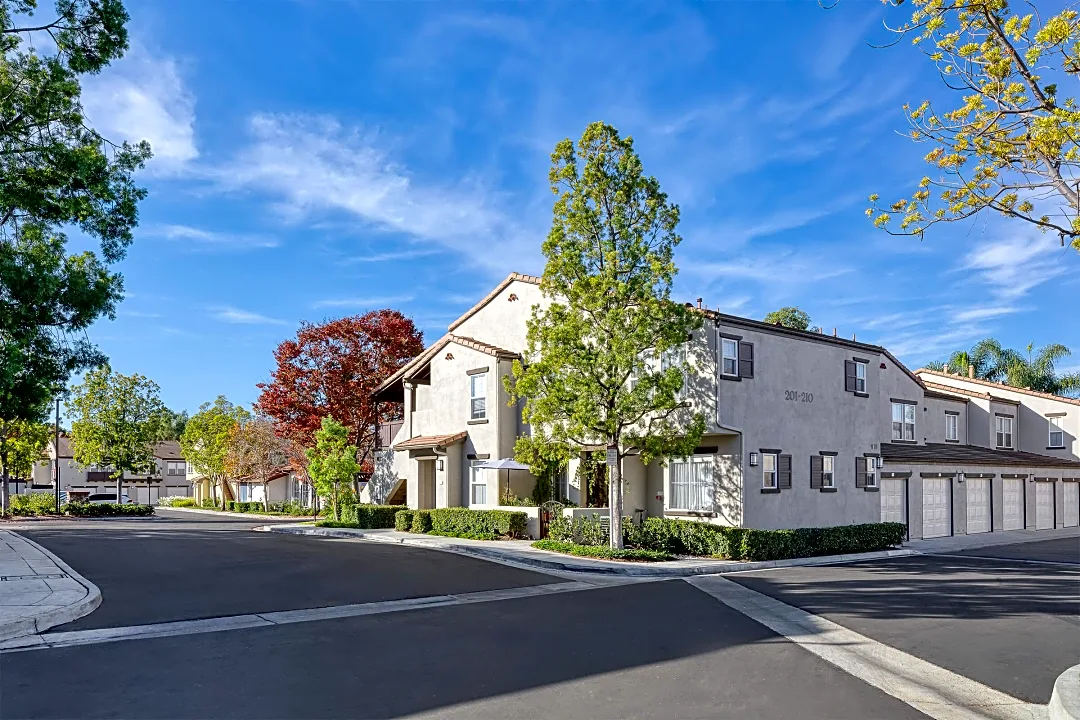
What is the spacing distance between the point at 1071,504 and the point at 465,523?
27.3 metres

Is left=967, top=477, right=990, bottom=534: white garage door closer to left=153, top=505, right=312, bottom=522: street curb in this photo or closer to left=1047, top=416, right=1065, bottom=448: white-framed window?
left=1047, top=416, right=1065, bottom=448: white-framed window

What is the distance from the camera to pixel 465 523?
2711 centimetres

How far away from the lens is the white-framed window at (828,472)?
24266 mm

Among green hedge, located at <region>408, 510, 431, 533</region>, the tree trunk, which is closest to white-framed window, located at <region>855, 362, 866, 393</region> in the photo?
the tree trunk

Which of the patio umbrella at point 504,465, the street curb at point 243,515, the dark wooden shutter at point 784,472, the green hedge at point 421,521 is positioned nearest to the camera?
the dark wooden shutter at point 784,472

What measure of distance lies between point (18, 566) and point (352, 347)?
24.6 metres

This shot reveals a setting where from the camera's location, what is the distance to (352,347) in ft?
138

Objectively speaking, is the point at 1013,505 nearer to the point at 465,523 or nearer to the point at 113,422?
the point at 465,523

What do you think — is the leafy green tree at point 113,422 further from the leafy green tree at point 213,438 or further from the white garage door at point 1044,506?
the white garage door at point 1044,506

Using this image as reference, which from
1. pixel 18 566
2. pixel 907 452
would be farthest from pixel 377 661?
pixel 907 452

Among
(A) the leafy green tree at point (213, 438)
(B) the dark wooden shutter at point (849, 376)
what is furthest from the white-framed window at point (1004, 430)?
(A) the leafy green tree at point (213, 438)

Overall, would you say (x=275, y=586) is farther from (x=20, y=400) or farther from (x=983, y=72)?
(x=983, y=72)

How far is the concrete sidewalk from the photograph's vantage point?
11234 mm

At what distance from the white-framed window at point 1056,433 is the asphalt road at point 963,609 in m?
18.8
